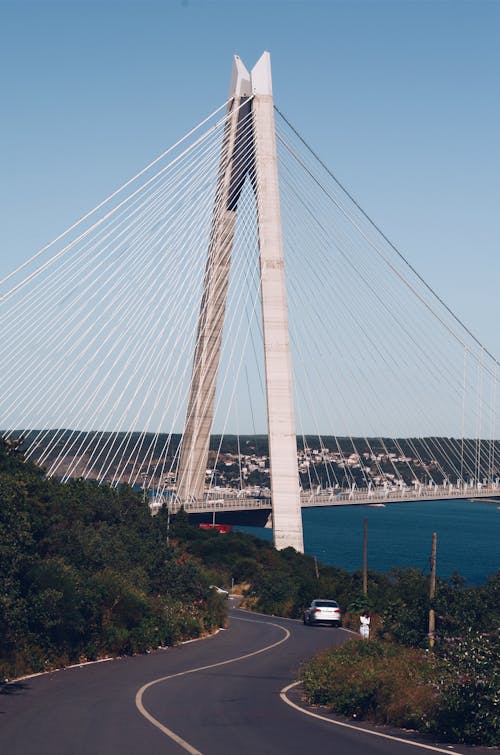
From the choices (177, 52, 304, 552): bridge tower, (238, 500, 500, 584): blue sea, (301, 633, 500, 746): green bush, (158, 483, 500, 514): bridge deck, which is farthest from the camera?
(238, 500, 500, 584): blue sea

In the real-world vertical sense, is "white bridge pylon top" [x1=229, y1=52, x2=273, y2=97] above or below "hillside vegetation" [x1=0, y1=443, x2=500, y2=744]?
above

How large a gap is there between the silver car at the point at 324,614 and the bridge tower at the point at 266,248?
1358 cm

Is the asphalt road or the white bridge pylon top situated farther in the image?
the white bridge pylon top

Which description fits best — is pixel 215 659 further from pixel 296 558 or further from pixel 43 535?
pixel 296 558

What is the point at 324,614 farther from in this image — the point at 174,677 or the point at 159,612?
the point at 174,677

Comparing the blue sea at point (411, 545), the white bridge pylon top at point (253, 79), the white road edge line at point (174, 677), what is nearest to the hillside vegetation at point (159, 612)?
the white road edge line at point (174, 677)

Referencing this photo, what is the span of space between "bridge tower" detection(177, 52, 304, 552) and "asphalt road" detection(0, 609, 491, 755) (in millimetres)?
26219

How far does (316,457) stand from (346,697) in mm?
151255

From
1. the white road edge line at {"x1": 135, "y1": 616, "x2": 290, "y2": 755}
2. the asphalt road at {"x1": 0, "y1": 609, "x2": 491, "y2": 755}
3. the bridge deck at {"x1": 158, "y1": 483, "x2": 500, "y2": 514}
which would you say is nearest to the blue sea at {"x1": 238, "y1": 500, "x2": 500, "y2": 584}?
the bridge deck at {"x1": 158, "y1": 483, "x2": 500, "y2": 514}

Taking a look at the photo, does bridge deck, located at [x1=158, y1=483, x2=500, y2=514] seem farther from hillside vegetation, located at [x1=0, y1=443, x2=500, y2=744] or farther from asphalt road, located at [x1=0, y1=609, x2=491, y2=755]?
asphalt road, located at [x1=0, y1=609, x2=491, y2=755]

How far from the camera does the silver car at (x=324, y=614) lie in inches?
1455

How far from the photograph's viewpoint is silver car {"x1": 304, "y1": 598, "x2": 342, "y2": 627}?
1455 inches

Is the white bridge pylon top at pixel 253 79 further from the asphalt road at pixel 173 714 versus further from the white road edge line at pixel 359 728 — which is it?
the white road edge line at pixel 359 728

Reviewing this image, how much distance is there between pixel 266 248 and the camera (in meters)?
49.7
